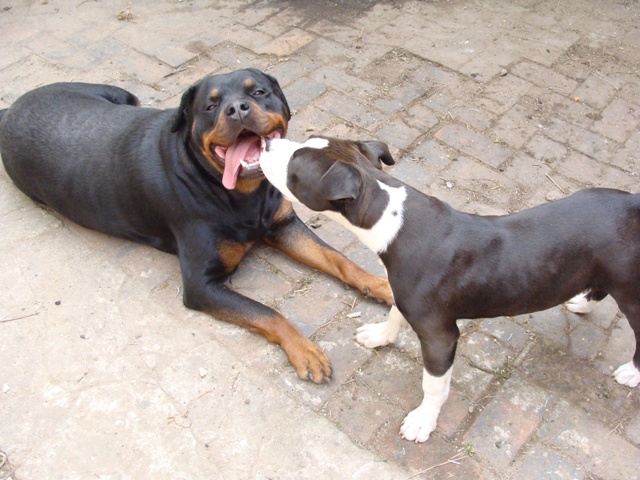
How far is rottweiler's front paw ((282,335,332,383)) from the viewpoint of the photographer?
3.01 meters

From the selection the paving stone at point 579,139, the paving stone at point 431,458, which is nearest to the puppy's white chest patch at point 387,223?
the paving stone at point 431,458

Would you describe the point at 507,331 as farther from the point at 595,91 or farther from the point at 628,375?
the point at 595,91

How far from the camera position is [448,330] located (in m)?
2.58

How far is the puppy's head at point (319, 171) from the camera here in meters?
2.40

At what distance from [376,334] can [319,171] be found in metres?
1.04

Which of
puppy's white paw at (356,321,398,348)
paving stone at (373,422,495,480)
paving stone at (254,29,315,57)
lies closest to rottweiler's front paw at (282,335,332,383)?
puppy's white paw at (356,321,398,348)

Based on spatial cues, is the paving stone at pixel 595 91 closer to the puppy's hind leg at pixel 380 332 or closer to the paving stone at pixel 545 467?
the puppy's hind leg at pixel 380 332

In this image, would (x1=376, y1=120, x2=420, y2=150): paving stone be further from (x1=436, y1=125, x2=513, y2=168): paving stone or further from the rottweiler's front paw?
the rottweiler's front paw

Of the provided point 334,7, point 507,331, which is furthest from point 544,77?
point 507,331

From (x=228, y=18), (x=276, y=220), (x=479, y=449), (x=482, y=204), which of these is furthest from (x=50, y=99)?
(x=479, y=449)

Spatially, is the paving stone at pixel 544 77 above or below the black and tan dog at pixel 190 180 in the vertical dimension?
below

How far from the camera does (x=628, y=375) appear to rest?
2965 millimetres

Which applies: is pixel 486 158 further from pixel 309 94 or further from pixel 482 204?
pixel 309 94

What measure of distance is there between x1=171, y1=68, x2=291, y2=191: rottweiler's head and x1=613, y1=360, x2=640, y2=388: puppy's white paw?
2.07m
